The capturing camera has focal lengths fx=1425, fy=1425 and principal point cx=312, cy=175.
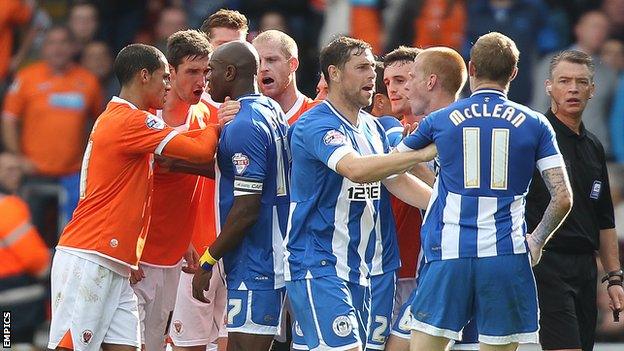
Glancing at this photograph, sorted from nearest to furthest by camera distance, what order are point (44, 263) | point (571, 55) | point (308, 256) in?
point (308, 256) < point (571, 55) < point (44, 263)

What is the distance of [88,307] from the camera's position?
27.6 feet

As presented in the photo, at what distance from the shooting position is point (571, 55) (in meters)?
9.12

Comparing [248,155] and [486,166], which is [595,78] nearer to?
[248,155]

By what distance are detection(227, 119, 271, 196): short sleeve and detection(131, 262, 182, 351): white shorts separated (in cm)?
147

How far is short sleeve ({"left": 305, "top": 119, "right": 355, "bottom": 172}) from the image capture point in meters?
7.75

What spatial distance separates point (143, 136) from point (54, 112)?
220 inches

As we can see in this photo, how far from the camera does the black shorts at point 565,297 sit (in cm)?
889

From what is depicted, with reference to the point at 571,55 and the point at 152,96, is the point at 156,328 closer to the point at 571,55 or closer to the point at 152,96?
the point at 152,96

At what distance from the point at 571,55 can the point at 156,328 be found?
325 centimetres

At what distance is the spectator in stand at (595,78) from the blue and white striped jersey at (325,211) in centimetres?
549

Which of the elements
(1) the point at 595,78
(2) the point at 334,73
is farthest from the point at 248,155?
(1) the point at 595,78

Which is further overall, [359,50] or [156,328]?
[156,328]

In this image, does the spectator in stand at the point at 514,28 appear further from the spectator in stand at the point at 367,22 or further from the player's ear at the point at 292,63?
the player's ear at the point at 292,63

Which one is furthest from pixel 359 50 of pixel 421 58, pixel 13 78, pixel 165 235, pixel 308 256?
pixel 13 78
